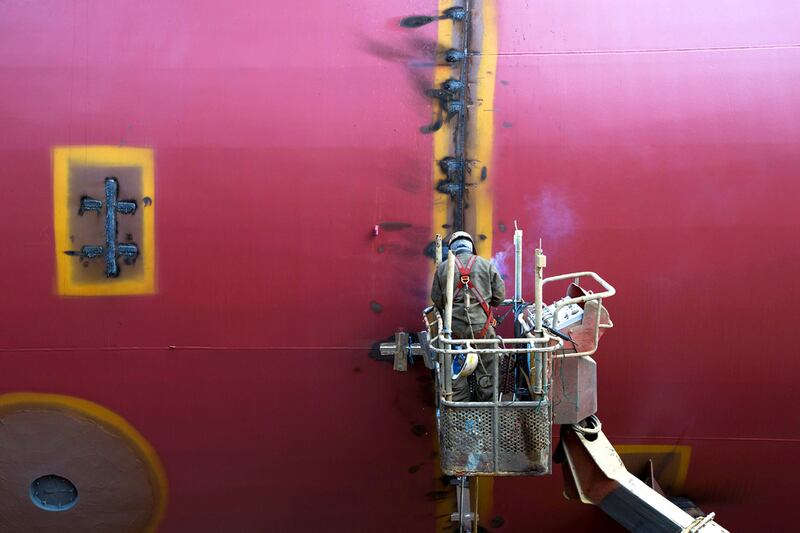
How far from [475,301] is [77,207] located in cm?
273

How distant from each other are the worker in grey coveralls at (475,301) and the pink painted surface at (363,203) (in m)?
0.50

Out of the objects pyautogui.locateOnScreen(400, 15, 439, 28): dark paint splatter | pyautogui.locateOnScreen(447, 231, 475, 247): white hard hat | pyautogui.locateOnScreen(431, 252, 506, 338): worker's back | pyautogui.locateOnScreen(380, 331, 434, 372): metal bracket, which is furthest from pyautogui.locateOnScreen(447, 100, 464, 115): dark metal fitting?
pyautogui.locateOnScreen(380, 331, 434, 372): metal bracket

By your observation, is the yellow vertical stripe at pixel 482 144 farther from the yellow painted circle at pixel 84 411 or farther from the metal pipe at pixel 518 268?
the yellow painted circle at pixel 84 411

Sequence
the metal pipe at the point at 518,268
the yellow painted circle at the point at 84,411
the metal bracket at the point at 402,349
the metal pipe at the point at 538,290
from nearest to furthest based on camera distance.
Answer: the metal pipe at the point at 538,290, the metal pipe at the point at 518,268, the metal bracket at the point at 402,349, the yellow painted circle at the point at 84,411

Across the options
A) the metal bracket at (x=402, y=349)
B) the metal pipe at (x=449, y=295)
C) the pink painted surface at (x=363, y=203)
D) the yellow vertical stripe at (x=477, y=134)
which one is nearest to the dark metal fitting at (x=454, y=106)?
the yellow vertical stripe at (x=477, y=134)

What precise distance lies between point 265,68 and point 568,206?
227 centimetres

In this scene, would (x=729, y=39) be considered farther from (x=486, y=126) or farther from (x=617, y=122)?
(x=486, y=126)

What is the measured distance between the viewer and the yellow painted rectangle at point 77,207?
454 cm

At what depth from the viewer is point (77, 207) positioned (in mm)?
4547

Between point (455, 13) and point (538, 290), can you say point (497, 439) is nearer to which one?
point (538, 290)

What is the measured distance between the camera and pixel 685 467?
185 inches

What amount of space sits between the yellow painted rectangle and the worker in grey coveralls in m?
1.99

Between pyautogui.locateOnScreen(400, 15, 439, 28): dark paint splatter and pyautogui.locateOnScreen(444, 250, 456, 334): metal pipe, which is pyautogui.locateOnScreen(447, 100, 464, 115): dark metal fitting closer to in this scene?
pyautogui.locateOnScreen(400, 15, 439, 28): dark paint splatter

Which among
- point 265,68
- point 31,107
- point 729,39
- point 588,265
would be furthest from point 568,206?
point 31,107
